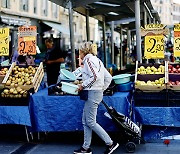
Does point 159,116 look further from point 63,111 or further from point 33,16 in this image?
point 33,16

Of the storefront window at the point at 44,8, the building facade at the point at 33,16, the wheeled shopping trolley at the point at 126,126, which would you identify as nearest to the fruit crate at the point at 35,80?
the wheeled shopping trolley at the point at 126,126

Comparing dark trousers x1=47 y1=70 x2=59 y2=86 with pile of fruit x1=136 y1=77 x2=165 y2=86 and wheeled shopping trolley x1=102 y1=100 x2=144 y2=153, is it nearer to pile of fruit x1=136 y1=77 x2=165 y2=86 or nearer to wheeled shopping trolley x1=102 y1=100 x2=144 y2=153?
pile of fruit x1=136 y1=77 x2=165 y2=86

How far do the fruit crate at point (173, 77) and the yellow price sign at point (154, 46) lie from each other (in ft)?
0.97

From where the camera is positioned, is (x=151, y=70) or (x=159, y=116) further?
(x=151, y=70)

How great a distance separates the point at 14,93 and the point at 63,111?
876mm

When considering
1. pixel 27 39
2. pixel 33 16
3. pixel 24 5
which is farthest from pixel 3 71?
pixel 33 16

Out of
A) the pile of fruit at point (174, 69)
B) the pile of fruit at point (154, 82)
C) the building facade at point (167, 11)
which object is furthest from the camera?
the building facade at point (167, 11)

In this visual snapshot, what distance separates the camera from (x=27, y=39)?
733 cm

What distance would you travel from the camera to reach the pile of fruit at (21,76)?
21.9 ft

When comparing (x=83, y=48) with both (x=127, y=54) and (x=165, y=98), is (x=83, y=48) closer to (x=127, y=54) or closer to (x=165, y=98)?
(x=165, y=98)

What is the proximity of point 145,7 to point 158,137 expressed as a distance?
18.5ft

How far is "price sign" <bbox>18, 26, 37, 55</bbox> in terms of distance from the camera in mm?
7258

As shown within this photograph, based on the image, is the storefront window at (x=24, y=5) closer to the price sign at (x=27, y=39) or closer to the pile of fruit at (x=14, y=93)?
the price sign at (x=27, y=39)

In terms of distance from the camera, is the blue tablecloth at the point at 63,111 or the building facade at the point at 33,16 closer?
the blue tablecloth at the point at 63,111
